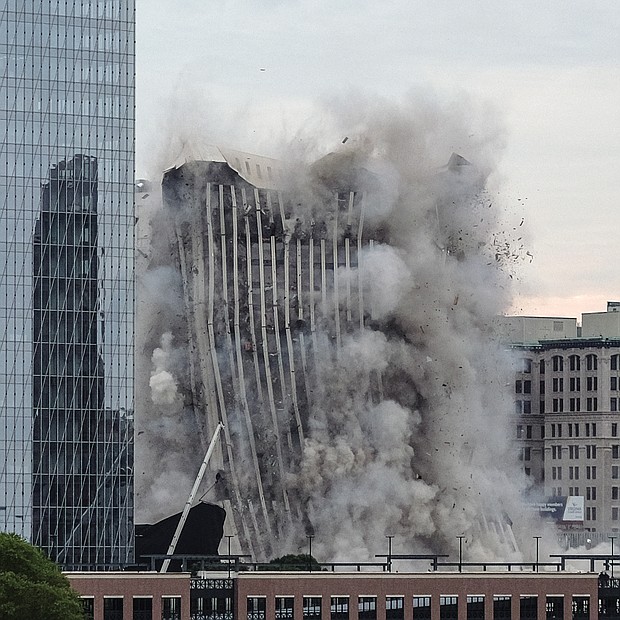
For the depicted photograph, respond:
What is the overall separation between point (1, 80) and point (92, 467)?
2299cm

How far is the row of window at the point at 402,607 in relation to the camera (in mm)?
125062

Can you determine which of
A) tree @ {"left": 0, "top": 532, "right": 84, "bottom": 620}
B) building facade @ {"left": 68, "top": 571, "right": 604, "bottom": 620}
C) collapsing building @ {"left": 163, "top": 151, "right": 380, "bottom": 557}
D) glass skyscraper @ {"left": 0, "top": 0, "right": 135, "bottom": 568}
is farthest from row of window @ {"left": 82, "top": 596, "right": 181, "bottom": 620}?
collapsing building @ {"left": 163, "top": 151, "right": 380, "bottom": 557}

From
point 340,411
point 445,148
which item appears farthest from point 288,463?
point 445,148

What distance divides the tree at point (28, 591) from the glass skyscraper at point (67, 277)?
3255 cm

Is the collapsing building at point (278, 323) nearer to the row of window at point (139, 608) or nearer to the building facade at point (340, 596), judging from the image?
the building facade at point (340, 596)

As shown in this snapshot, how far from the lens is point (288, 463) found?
16988 cm

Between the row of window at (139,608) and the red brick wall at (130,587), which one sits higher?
the red brick wall at (130,587)

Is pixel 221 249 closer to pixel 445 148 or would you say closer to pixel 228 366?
pixel 228 366

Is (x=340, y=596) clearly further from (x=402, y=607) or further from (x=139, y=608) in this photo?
(x=139, y=608)

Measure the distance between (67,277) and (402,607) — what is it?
28.6m

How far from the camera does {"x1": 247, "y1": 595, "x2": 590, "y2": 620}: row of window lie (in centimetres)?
12506

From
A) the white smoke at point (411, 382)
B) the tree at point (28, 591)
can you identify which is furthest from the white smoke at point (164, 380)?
the tree at point (28, 591)

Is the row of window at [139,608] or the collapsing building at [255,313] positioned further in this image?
the collapsing building at [255,313]

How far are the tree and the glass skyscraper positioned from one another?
32.5m
